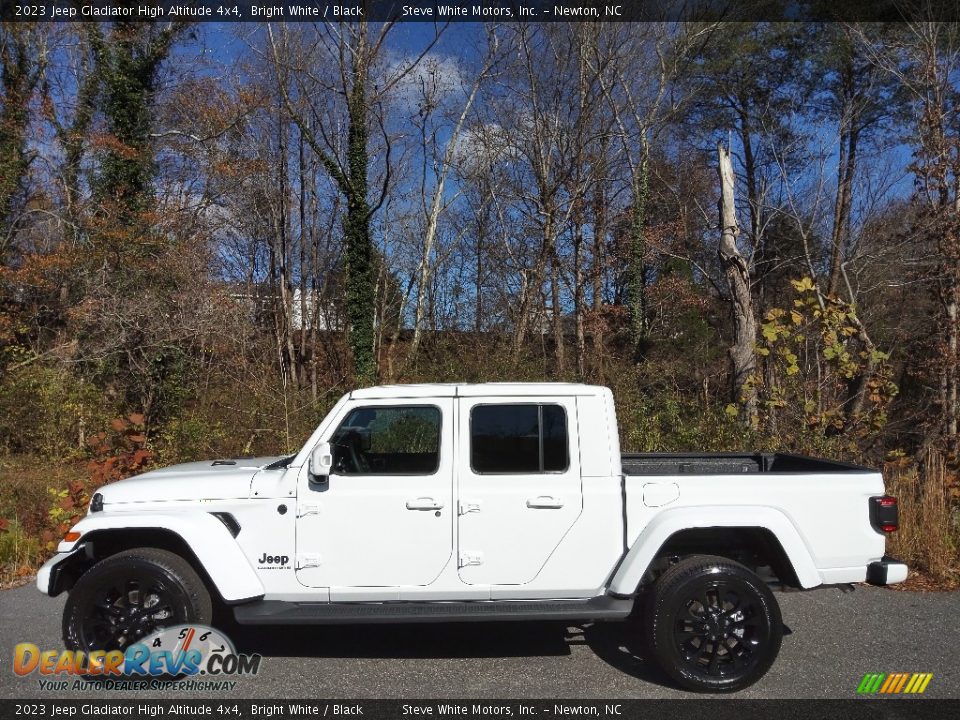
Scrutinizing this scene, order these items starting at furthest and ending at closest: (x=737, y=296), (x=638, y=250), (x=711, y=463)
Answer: (x=638, y=250) < (x=737, y=296) < (x=711, y=463)

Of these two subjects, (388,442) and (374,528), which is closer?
(374,528)

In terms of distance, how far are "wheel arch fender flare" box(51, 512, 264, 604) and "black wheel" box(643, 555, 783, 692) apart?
2.39 meters

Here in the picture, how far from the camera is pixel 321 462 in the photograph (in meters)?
4.39

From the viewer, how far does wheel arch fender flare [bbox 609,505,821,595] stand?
434 centimetres

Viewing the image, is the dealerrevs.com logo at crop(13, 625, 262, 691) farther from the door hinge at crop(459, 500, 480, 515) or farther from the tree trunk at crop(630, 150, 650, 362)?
the tree trunk at crop(630, 150, 650, 362)

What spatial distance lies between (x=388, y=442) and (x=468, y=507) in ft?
3.08

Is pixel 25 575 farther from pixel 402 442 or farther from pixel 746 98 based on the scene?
pixel 746 98

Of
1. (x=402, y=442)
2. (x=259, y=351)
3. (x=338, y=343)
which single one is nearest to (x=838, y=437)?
(x=402, y=442)

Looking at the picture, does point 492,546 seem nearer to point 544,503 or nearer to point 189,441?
point 544,503

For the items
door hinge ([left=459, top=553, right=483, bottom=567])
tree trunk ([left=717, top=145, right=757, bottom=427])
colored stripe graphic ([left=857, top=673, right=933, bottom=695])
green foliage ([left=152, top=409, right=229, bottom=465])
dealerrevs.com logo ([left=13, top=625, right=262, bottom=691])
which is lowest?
colored stripe graphic ([left=857, top=673, right=933, bottom=695])

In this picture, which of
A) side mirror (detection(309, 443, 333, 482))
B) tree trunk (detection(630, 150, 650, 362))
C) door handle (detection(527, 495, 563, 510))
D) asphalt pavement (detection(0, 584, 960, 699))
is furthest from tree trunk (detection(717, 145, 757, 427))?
side mirror (detection(309, 443, 333, 482))

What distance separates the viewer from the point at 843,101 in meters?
22.5

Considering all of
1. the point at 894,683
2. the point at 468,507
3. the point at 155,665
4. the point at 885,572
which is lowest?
the point at 894,683

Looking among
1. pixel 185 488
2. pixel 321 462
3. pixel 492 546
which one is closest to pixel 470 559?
pixel 492 546
